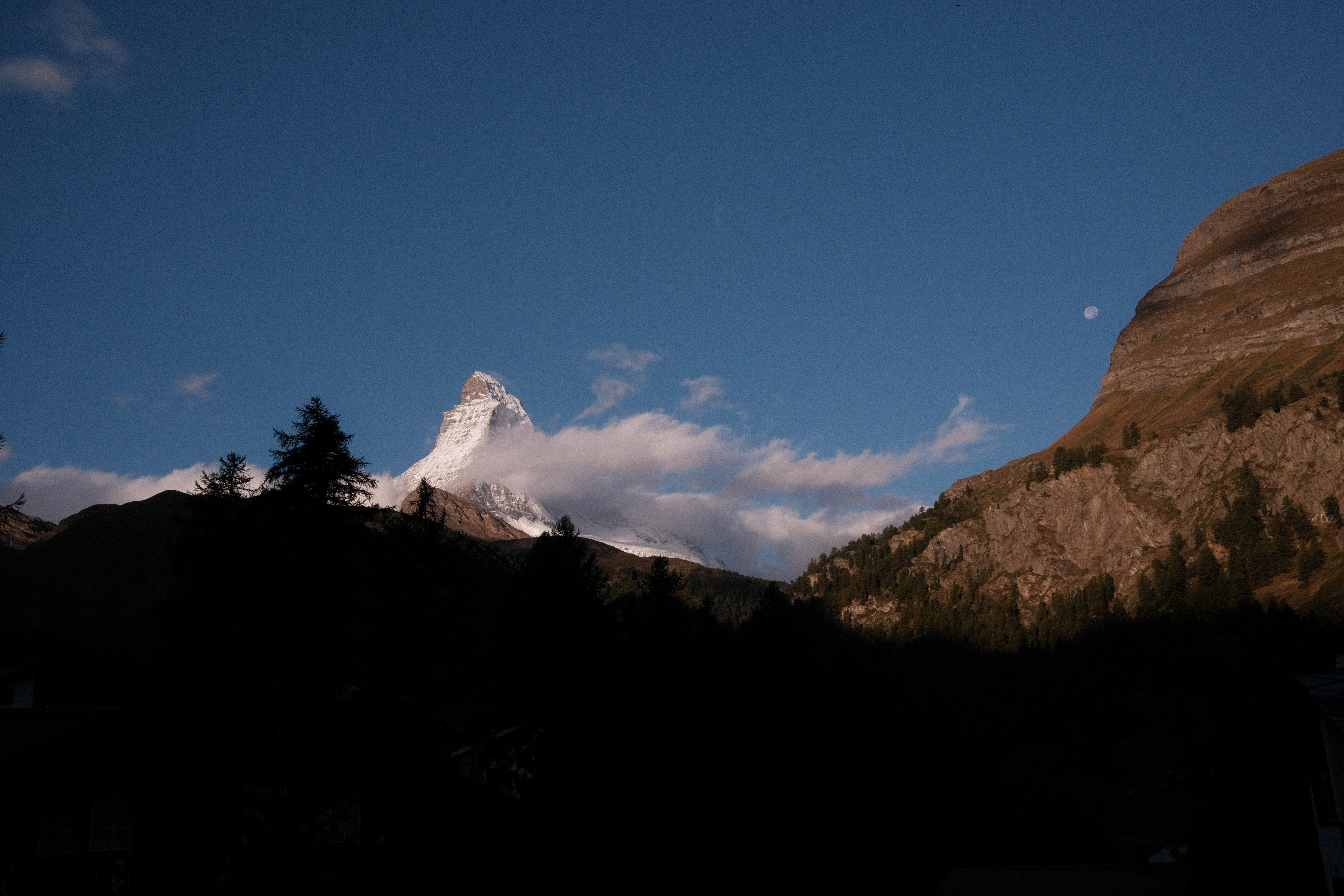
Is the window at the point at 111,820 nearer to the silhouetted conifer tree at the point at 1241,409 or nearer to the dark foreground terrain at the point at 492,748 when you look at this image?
the dark foreground terrain at the point at 492,748

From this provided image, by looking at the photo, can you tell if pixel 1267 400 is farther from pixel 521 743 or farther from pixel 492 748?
pixel 521 743

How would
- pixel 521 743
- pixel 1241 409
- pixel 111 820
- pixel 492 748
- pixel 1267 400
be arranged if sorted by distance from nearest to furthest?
pixel 111 820 < pixel 521 743 < pixel 492 748 < pixel 1267 400 < pixel 1241 409

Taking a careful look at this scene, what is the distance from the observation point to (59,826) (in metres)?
19.0

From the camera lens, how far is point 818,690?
5506cm

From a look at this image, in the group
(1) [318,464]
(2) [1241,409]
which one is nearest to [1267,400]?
(2) [1241,409]

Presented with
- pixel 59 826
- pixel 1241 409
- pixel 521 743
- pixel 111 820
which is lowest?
pixel 59 826

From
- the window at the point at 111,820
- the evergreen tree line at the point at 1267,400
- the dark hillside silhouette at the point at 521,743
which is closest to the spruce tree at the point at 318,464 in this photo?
the dark hillside silhouette at the point at 521,743

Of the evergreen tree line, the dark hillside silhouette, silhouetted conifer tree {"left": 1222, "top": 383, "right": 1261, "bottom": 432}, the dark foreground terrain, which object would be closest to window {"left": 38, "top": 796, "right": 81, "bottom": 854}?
the dark foreground terrain

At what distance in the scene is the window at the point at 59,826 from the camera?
18.9m

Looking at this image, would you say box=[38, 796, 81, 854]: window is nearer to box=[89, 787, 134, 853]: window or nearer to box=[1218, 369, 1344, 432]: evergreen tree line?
box=[89, 787, 134, 853]: window

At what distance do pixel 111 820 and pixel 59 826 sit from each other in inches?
34.2

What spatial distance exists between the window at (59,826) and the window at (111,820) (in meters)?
0.28

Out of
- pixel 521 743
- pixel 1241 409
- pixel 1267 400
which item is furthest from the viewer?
pixel 1241 409

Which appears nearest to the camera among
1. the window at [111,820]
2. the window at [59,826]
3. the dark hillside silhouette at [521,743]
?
the dark hillside silhouette at [521,743]
